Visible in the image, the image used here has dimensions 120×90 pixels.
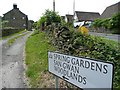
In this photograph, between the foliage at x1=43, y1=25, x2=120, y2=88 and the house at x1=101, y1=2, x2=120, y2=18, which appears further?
the house at x1=101, y1=2, x2=120, y2=18

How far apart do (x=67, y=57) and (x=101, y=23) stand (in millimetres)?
42952

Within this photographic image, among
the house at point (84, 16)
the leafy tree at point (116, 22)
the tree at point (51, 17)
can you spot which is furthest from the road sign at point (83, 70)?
the house at point (84, 16)

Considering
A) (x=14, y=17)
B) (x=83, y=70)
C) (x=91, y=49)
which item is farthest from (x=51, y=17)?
(x=14, y=17)

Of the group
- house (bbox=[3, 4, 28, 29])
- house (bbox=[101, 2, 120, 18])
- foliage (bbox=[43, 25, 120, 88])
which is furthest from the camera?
house (bbox=[3, 4, 28, 29])

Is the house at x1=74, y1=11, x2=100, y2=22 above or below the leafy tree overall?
above

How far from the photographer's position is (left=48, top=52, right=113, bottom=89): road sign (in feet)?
6.99

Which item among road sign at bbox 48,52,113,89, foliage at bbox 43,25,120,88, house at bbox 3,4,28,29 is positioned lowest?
foliage at bbox 43,25,120,88

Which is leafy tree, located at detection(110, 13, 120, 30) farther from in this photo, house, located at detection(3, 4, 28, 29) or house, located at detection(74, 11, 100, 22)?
house, located at detection(3, 4, 28, 29)

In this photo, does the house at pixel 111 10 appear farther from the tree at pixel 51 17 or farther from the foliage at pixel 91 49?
the foliage at pixel 91 49

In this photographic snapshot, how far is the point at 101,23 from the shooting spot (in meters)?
44.6

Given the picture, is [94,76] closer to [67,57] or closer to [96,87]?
[96,87]

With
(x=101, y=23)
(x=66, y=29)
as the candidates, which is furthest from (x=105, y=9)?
(x=66, y=29)

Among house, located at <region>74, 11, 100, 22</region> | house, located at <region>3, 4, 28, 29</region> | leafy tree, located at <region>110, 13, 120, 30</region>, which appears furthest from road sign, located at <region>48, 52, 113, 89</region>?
house, located at <region>74, 11, 100, 22</region>

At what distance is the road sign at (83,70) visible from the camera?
83.9 inches
